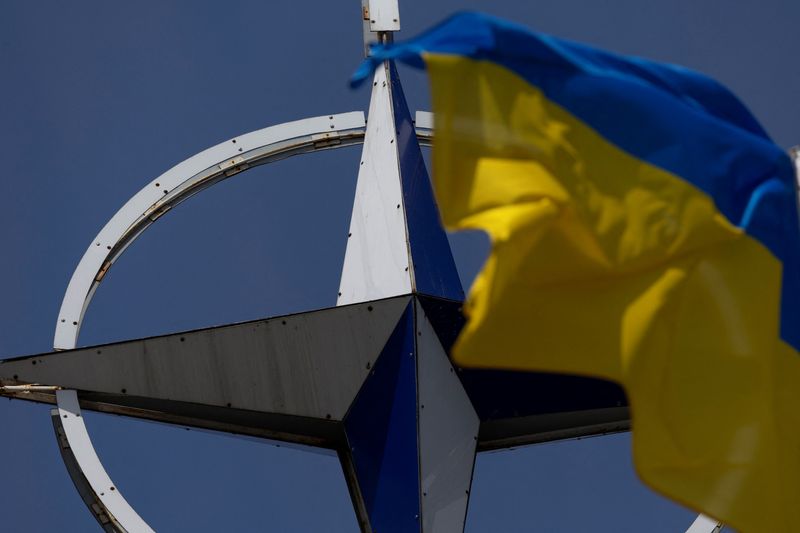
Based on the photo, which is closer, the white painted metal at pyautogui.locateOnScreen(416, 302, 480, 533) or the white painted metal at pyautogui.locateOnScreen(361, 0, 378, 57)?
the white painted metal at pyautogui.locateOnScreen(416, 302, 480, 533)

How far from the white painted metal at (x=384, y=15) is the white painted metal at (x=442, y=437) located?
5642 millimetres

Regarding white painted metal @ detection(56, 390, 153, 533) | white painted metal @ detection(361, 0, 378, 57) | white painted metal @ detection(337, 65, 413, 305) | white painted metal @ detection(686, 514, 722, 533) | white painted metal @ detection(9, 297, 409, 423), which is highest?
white painted metal @ detection(361, 0, 378, 57)

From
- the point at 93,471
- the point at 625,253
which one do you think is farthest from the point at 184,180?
the point at 625,253

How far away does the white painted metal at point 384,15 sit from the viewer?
952 inches

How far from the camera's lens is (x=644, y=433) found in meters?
15.4

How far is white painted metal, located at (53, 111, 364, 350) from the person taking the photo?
75.9ft

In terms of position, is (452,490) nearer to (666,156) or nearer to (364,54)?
(666,156)

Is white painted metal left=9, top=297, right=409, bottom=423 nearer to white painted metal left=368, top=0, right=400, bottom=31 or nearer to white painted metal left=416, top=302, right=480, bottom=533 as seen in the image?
white painted metal left=416, top=302, right=480, bottom=533

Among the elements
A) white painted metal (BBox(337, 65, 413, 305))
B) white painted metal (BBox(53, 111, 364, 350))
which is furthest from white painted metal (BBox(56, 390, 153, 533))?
white painted metal (BBox(337, 65, 413, 305))

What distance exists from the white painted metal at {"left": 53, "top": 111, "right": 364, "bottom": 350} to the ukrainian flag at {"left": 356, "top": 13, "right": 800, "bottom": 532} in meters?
8.51

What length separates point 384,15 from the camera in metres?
24.3

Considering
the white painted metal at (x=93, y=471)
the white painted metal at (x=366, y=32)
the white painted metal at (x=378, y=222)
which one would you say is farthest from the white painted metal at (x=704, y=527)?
the white painted metal at (x=366, y=32)

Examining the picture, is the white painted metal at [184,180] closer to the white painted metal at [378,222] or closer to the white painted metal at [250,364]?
the white painted metal at [378,222]

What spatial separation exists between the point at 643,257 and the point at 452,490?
5003mm
